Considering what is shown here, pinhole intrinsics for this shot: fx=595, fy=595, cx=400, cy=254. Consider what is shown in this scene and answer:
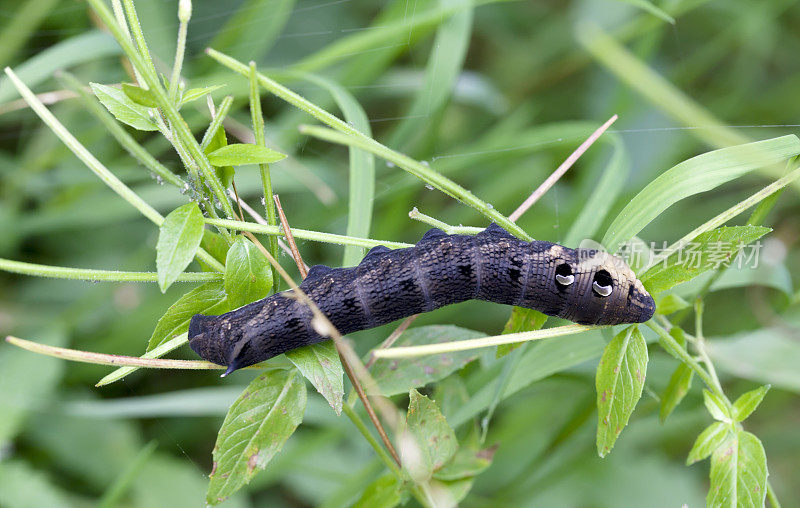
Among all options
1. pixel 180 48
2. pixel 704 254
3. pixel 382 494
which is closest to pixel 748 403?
pixel 704 254

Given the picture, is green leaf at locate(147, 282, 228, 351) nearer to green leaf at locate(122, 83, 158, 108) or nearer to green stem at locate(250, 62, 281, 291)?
green stem at locate(250, 62, 281, 291)

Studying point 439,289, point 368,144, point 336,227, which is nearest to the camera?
point 368,144

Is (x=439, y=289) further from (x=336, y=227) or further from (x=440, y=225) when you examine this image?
(x=336, y=227)

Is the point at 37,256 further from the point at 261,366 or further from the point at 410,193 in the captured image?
the point at 261,366

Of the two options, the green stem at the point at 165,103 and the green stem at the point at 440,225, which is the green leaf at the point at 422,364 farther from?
the green stem at the point at 165,103

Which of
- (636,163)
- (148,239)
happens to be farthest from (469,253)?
(636,163)

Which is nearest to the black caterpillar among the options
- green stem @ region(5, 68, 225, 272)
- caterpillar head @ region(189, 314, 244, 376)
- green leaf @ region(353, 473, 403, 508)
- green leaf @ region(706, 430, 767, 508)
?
caterpillar head @ region(189, 314, 244, 376)

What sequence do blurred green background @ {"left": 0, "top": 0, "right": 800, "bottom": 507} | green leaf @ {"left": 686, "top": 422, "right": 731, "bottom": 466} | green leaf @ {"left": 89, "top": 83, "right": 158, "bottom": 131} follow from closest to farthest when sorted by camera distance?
green leaf @ {"left": 89, "top": 83, "right": 158, "bottom": 131}, green leaf @ {"left": 686, "top": 422, "right": 731, "bottom": 466}, blurred green background @ {"left": 0, "top": 0, "right": 800, "bottom": 507}
